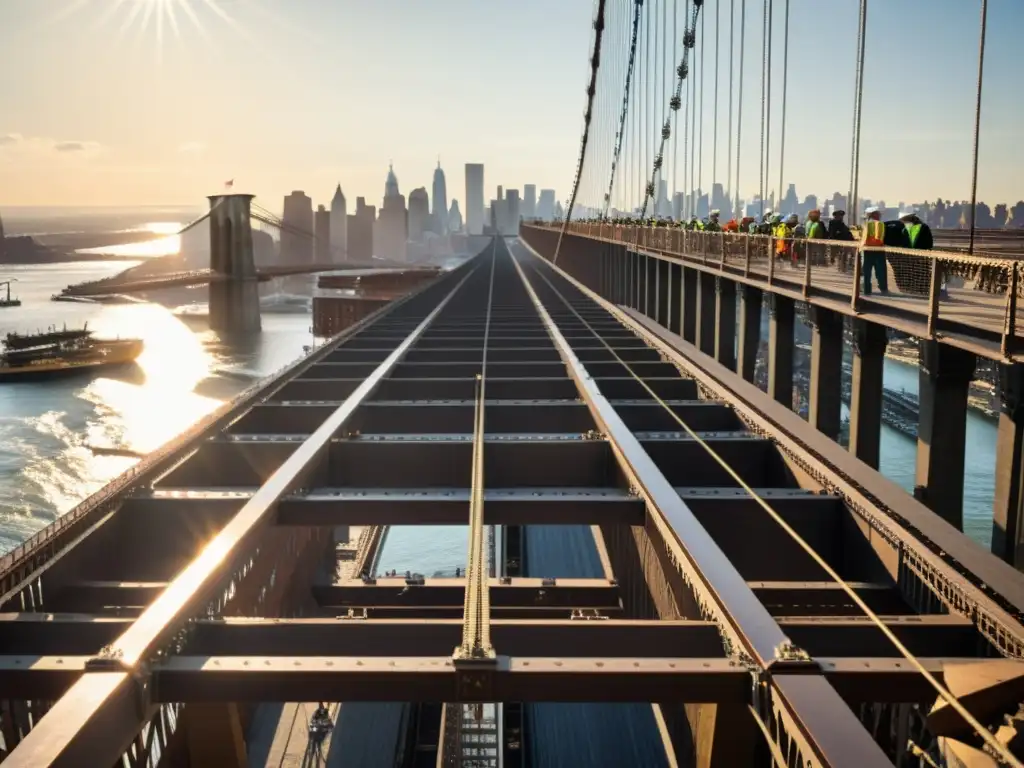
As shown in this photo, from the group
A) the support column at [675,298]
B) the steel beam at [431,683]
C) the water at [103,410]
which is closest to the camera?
the steel beam at [431,683]

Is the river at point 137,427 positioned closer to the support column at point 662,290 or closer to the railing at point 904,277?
the support column at point 662,290

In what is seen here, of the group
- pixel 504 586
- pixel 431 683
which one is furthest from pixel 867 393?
pixel 431 683

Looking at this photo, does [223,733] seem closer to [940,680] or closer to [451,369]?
[940,680]

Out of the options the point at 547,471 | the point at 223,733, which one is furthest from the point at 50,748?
the point at 547,471

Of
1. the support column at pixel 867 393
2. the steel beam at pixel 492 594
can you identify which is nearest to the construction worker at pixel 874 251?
the support column at pixel 867 393

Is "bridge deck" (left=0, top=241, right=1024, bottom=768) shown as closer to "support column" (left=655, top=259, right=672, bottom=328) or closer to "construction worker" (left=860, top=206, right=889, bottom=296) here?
"construction worker" (left=860, top=206, right=889, bottom=296)

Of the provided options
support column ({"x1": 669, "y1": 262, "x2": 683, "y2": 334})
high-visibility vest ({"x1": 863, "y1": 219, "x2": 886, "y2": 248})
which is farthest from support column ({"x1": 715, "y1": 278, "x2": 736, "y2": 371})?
high-visibility vest ({"x1": 863, "y1": 219, "x2": 886, "y2": 248})

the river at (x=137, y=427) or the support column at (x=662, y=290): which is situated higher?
the support column at (x=662, y=290)
